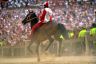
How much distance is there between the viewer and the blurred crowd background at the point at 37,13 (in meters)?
18.3

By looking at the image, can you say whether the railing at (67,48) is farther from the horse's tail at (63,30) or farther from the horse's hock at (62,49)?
the horse's tail at (63,30)

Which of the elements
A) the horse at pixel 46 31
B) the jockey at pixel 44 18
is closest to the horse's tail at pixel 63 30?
the horse at pixel 46 31

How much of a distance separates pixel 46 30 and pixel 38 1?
8293 mm

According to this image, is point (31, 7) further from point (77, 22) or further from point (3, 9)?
point (77, 22)

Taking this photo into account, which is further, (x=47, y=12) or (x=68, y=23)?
(x=68, y=23)

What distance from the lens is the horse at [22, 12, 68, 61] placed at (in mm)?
13453

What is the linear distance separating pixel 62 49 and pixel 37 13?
616cm

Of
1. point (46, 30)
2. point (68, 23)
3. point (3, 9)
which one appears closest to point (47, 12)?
point (46, 30)

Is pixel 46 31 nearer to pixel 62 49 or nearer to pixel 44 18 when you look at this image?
pixel 44 18

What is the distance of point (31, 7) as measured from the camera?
21.0 metres

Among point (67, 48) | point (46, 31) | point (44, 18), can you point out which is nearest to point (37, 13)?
point (67, 48)

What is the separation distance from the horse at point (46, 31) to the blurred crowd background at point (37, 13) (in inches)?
146

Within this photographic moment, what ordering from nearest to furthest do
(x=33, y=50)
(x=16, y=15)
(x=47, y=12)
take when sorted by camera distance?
(x=47, y=12) → (x=33, y=50) → (x=16, y=15)

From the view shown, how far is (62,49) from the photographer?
13.8 m
